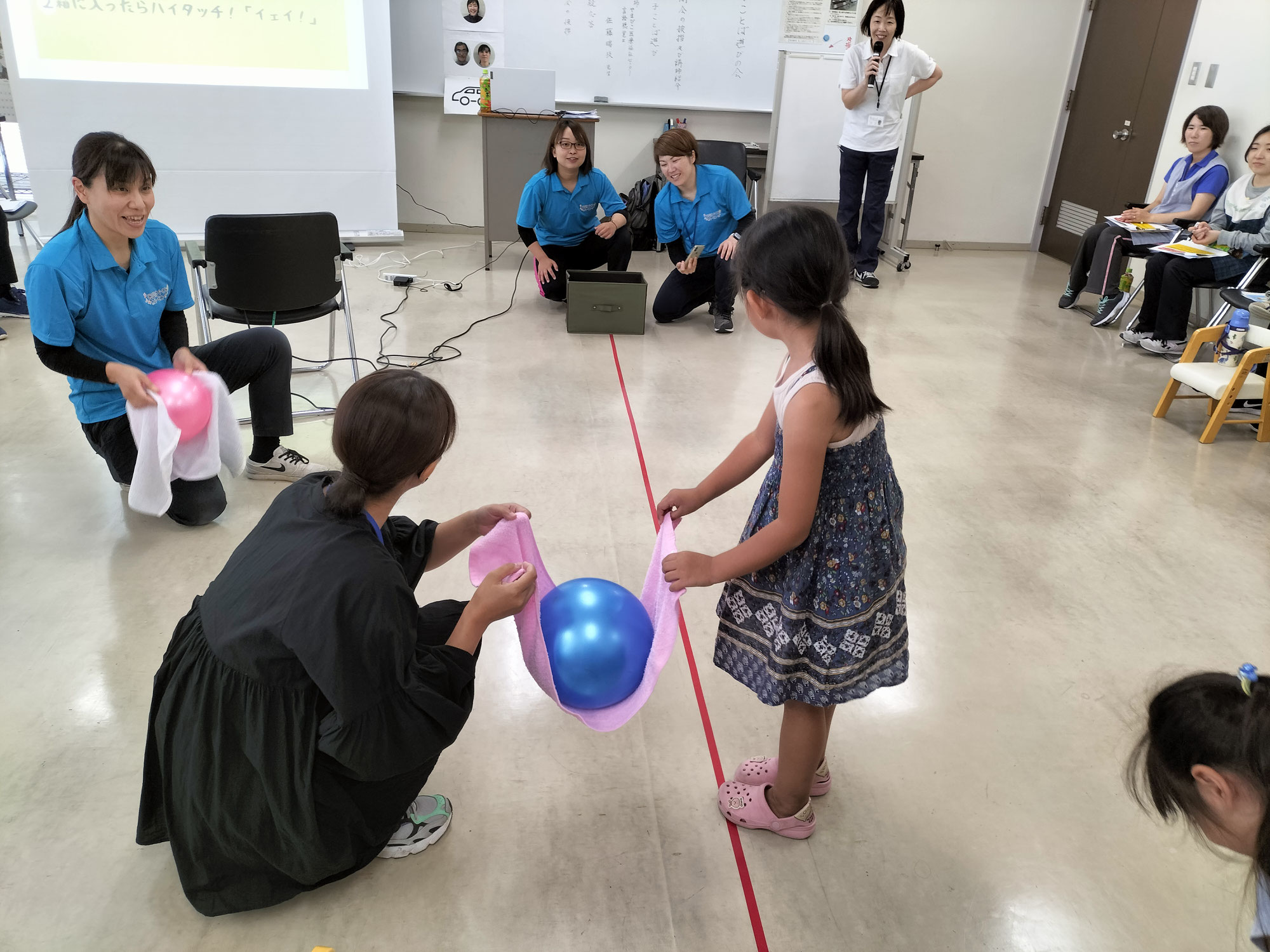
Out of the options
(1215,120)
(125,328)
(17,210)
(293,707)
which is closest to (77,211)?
(125,328)

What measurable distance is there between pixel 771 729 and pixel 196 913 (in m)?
1.16

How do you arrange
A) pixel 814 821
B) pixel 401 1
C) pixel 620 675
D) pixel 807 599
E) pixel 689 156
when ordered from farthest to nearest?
pixel 401 1 → pixel 689 156 → pixel 814 821 → pixel 620 675 → pixel 807 599

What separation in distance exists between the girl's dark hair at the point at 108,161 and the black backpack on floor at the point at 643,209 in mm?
4267

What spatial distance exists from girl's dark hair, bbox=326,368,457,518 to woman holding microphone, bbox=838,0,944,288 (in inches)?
188

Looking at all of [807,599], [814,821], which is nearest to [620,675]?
[807,599]

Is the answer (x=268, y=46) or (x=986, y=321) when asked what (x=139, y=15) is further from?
(x=986, y=321)

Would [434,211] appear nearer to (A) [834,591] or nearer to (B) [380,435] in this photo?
(B) [380,435]

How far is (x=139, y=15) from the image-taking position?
5.45 meters

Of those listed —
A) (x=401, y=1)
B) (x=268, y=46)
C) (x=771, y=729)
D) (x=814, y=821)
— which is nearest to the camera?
(x=814, y=821)

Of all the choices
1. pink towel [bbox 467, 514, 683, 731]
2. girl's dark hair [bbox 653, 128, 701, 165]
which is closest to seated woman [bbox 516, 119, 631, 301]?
girl's dark hair [bbox 653, 128, 701, 165]

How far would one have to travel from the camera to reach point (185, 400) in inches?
98.8

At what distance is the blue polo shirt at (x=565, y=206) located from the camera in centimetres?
485

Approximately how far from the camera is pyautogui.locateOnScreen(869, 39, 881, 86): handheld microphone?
222 inches

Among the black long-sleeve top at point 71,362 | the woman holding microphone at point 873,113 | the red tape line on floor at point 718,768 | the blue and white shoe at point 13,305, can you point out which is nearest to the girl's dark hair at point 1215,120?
the woman holding microphone at point 873,113
